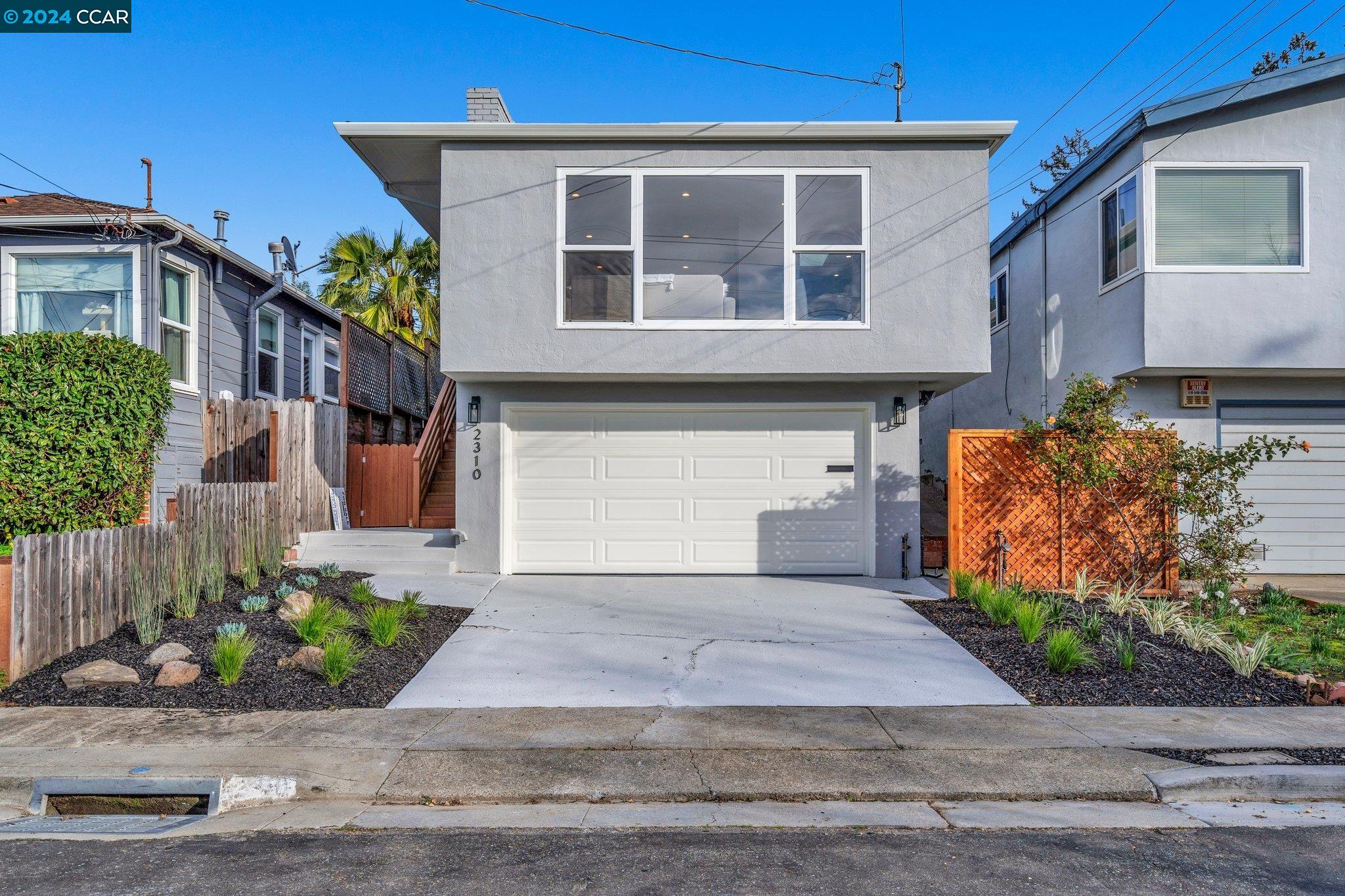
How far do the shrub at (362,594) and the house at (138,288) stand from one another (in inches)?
156

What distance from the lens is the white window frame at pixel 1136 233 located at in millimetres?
9856

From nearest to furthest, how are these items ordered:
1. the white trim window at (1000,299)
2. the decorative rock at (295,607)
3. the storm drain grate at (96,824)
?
1. the storm drain grate at (96,824)
2. the decorative rock at (295,607)
3. the white trim window at (1000,299)

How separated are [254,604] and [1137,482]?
9226 mm

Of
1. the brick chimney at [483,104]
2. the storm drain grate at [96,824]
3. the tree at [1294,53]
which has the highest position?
the tree at [1294,53]

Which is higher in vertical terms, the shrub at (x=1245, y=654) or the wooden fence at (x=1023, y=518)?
the wooden fence at (x=1023, y=518)

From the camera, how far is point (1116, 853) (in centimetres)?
360

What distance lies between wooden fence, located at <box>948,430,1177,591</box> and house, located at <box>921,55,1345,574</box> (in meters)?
1.54

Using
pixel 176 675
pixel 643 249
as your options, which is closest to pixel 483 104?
pixel 643 249

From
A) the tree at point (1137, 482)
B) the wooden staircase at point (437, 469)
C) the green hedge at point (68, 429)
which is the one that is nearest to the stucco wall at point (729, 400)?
the tree at point (1137, 482)

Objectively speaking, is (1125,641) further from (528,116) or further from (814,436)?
(528,116)

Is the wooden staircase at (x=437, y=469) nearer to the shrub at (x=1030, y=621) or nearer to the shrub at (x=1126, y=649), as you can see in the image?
the shrub at (x=1030, y=621)

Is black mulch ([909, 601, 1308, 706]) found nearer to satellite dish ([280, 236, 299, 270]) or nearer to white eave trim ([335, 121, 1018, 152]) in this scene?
white eave trim ([335, 121, 1018, 152])

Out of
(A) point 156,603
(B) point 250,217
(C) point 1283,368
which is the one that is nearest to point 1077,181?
(C) point 1283,368

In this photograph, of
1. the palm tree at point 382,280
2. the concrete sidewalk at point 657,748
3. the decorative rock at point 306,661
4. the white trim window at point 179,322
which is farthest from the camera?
the palm tree at point 382,280
